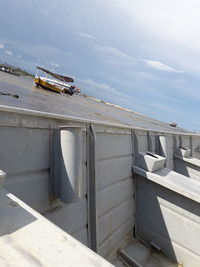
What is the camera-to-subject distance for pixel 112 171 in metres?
4.32

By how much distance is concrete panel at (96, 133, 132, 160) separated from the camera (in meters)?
3.94

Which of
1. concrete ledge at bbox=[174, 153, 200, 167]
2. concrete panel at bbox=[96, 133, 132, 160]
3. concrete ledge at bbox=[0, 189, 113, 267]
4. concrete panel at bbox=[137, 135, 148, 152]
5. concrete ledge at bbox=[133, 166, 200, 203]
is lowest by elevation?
concrete ledge at bbox=[174, 153, 200, 167]

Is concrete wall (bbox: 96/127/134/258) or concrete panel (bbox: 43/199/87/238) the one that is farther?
concrete wall (bbox: 96/127/134/258)

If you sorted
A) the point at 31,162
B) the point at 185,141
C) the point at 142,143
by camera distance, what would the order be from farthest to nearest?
1. the point at 185,141
2. the point at 142,143
3. the point at 31,162

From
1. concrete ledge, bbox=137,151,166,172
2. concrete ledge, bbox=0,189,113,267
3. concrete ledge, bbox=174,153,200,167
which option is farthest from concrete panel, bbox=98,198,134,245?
concrete ledge, bbox=174,153,200,167

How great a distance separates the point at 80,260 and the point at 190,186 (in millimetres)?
4273

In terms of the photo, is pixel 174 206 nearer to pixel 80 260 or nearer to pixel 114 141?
pixel 114 141

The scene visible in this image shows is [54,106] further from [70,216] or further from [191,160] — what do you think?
[191,160]

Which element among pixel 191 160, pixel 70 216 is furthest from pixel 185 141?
pixel 70 216

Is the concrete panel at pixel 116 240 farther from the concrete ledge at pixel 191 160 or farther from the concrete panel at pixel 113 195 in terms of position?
the concrete ledge at pixel 191 160

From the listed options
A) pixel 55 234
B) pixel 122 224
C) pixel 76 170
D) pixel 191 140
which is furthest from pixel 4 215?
pixel 191 140

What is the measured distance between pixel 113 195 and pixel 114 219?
1.45 ft

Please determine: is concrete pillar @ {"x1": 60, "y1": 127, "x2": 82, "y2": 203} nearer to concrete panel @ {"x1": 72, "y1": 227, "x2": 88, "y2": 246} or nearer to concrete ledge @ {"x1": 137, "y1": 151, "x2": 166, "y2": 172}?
concrete panel @ {"x1": 72, "y1": 227, "x2": 88, "y2": 246}

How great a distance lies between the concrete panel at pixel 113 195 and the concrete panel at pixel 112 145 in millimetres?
581
